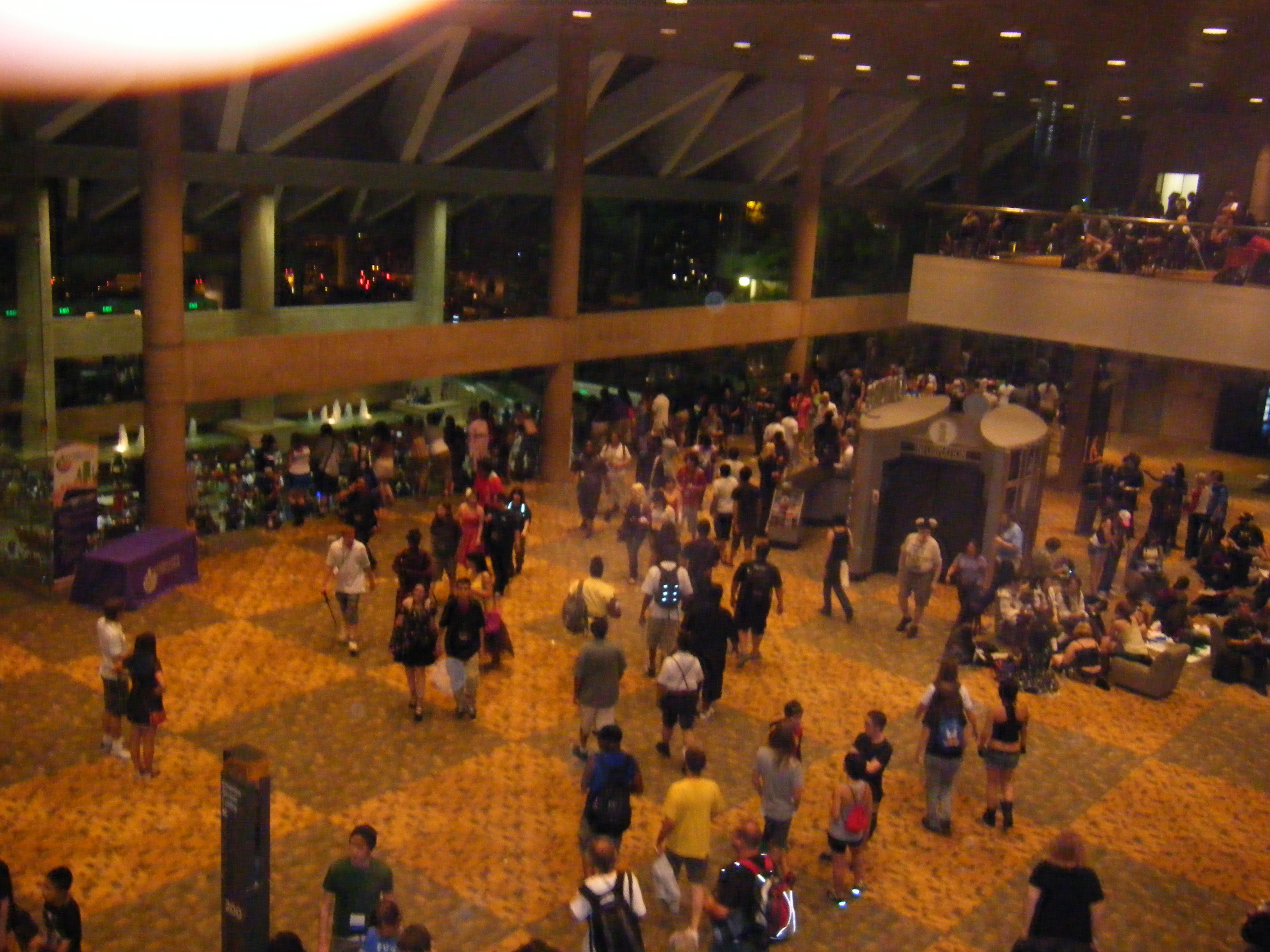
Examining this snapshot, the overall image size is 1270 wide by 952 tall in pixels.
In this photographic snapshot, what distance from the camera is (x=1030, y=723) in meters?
12.1

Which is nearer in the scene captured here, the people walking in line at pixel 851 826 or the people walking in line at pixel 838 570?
the people walking in line at pixel 851 826

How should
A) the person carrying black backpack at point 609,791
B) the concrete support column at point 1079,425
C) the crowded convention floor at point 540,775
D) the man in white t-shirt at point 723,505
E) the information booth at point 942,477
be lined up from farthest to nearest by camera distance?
1. the concrete support column at point 1079,425
2. the man in white t-shirt at point 723,505
3. the information booth at point 942,477
4. the crowded convention floor at point 540,775
5. the person carrying black backpack at point 609,791

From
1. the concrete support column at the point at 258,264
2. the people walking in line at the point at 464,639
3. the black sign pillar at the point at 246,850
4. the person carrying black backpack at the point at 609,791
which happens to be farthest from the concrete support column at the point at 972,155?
the black sign pillar at the point at 246,850

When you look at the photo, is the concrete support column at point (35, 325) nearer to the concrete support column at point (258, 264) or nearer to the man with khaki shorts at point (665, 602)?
the concrete support column at point (258, 264)

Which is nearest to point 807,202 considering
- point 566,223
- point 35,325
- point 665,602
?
point 566,223

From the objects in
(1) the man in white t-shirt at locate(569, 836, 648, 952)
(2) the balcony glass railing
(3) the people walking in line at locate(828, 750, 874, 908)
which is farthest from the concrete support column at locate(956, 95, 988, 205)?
(1) the man in white t-shirt at locate(569, 836, 648, 952)

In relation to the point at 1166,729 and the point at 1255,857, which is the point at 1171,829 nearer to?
the point at 1255,857

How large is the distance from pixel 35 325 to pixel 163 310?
82.3 inches

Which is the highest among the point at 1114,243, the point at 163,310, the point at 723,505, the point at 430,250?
Answer: the point at 1114,243

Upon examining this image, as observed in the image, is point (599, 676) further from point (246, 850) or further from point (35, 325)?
point (35, 325)

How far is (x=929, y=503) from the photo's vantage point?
16.2 meters

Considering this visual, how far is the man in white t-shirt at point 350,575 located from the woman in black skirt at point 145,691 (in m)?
2.72

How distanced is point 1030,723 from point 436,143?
1552cm

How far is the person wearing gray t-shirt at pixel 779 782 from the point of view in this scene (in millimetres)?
8141
